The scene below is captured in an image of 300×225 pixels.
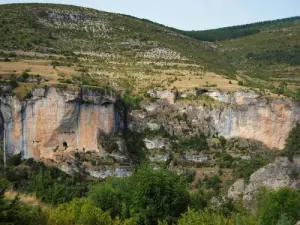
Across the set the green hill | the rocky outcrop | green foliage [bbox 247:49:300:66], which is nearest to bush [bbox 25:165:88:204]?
the green hill

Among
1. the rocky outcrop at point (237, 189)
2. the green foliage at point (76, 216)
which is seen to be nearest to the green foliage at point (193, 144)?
the rocky outcrop at point (237, 189)

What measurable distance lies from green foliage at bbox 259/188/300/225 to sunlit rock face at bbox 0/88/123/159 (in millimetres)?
27040

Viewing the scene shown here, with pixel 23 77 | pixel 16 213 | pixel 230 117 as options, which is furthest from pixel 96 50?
pixel 16 213

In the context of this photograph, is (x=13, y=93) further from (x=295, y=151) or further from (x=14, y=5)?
(x=14, y=5)

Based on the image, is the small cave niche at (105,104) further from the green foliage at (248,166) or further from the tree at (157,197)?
the tree at (157,197)

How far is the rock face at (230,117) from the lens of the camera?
64188 mm

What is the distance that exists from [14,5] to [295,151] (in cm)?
6333

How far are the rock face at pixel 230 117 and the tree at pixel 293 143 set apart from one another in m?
0.77

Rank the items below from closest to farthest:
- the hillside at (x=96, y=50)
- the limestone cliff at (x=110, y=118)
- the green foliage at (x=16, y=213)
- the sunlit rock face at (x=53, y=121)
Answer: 1. the green foliage at (x=16, y=213)
2. the sunlit rock face at (x=53, y=121)
3. the limestone cliff at (x=110, y=118)
4. the hillside at (x=96, y=50)

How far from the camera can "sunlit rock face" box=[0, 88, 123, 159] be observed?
198 ft

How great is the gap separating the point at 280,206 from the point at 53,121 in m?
31.1

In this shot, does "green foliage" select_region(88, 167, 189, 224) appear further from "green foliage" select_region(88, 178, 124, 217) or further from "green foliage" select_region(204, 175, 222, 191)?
"green foliage" select_region(204, 175, 222, 191)

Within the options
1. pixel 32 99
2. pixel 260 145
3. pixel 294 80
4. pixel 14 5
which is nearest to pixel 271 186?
pixel 260 145

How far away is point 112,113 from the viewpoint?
64938mm
